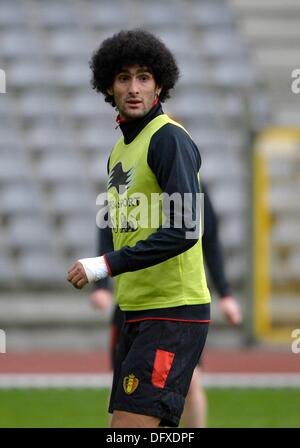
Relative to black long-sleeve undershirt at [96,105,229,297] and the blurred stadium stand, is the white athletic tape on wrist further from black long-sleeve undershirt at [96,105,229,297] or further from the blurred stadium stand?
the blurred stadium stand

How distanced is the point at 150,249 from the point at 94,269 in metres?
0.24

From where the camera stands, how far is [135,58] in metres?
5.03

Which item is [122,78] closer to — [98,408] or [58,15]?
[98,408]

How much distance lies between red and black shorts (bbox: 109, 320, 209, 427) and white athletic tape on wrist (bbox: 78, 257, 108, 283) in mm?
320

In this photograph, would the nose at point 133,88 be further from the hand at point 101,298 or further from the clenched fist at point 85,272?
the hand at point 101,298

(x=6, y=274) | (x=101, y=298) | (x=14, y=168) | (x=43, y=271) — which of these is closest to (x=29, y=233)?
(x=43, y=271)

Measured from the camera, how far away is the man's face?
497 cm

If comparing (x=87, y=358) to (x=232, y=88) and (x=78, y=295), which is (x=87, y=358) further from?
(x=232, y=88)

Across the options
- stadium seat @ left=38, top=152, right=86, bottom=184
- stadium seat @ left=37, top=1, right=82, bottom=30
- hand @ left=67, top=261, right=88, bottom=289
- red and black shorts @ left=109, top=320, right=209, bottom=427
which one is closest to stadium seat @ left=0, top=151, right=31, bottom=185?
stadium seat @ left=38, top=152, right=86, bottom=184

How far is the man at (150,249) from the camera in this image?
4734 mm

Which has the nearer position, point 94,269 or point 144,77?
point 94,269

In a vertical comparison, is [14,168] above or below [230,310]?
above

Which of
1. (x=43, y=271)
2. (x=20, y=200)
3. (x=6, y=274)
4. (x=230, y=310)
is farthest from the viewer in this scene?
(x=20, y=200)
